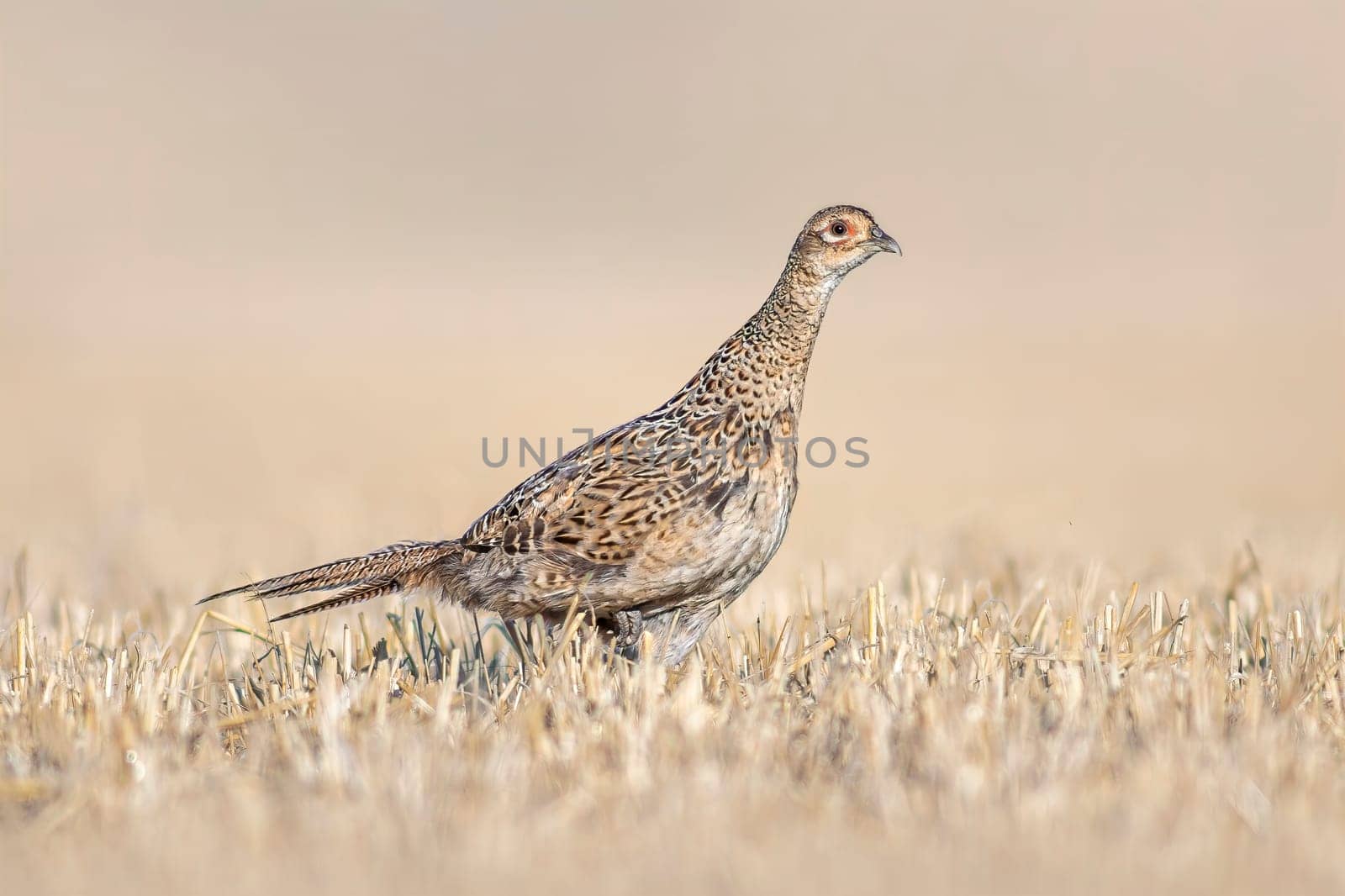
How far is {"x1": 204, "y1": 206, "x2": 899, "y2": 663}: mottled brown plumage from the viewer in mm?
5777

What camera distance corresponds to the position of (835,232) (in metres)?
6.24

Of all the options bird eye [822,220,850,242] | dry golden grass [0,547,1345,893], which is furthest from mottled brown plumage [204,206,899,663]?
dry golden grass [0,547,1345,893]

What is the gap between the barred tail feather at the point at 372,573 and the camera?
6176 millimetres

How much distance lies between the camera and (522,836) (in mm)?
3758

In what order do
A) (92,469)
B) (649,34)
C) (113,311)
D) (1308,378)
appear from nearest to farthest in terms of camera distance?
(92,469), (1308,378), (113,311), (649,34)

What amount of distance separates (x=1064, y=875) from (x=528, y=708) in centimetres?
180

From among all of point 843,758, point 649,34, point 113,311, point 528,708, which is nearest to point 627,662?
point 528,708

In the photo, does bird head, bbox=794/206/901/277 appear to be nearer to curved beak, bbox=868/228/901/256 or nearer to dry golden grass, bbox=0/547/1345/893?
curved beak, bbox=868/228/901/256

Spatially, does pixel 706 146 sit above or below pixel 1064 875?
above

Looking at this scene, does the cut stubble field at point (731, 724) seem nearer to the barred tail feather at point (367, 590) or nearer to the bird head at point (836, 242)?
the barred tail feather at point (367, 590)

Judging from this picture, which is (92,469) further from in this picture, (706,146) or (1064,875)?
(706,146)

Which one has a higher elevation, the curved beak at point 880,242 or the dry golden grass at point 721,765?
the curved beak at point 880,242

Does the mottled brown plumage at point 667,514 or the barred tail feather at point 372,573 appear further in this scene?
the barred tail feather at point 372,573

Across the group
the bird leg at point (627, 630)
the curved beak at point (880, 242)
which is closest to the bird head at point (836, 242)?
the curved beak at point (880, 242)
